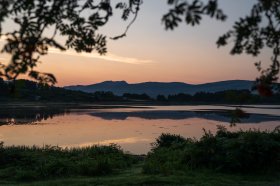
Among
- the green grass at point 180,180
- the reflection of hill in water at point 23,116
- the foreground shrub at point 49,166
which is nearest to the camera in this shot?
the green grass at point 180,180

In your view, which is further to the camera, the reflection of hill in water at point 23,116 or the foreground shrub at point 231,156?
the reflection of hill in water at point 23,116

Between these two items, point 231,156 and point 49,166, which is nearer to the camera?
point 231,156

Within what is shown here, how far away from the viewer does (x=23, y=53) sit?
3.80m

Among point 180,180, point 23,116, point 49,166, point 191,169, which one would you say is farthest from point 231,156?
point 23,116

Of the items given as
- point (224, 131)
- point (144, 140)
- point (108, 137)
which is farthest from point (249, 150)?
point (108, 137)

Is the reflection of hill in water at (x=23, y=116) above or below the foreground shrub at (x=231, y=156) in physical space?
below

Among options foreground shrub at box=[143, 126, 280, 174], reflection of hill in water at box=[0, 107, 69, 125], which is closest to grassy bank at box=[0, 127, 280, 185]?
foreground shrub at box=[143, 126, 280, 174]

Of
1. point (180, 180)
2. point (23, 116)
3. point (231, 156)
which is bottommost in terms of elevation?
point (23, 116)

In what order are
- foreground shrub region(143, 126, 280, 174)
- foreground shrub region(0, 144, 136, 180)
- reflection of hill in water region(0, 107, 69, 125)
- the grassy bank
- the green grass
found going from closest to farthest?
the green grass < the grassy bank < foreground shrub region(143, 126, 280, 174) < foreground shrub region(0, 144, 136, 180) < reflection of hill in water region(0, 107, 69, 125)

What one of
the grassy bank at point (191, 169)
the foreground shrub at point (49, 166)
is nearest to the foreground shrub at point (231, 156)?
the grassy bank at point (191, 169)

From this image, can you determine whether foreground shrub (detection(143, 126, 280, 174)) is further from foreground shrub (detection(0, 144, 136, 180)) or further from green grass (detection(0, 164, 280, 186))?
foreground shrub (detection(0, 144, 136, 180))

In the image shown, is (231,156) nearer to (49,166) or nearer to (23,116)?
(49,166)

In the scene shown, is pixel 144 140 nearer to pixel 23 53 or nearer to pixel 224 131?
pixel 224 131

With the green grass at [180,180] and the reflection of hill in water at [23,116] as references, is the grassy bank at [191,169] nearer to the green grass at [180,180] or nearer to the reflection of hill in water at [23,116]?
the green grass at [180,180]
